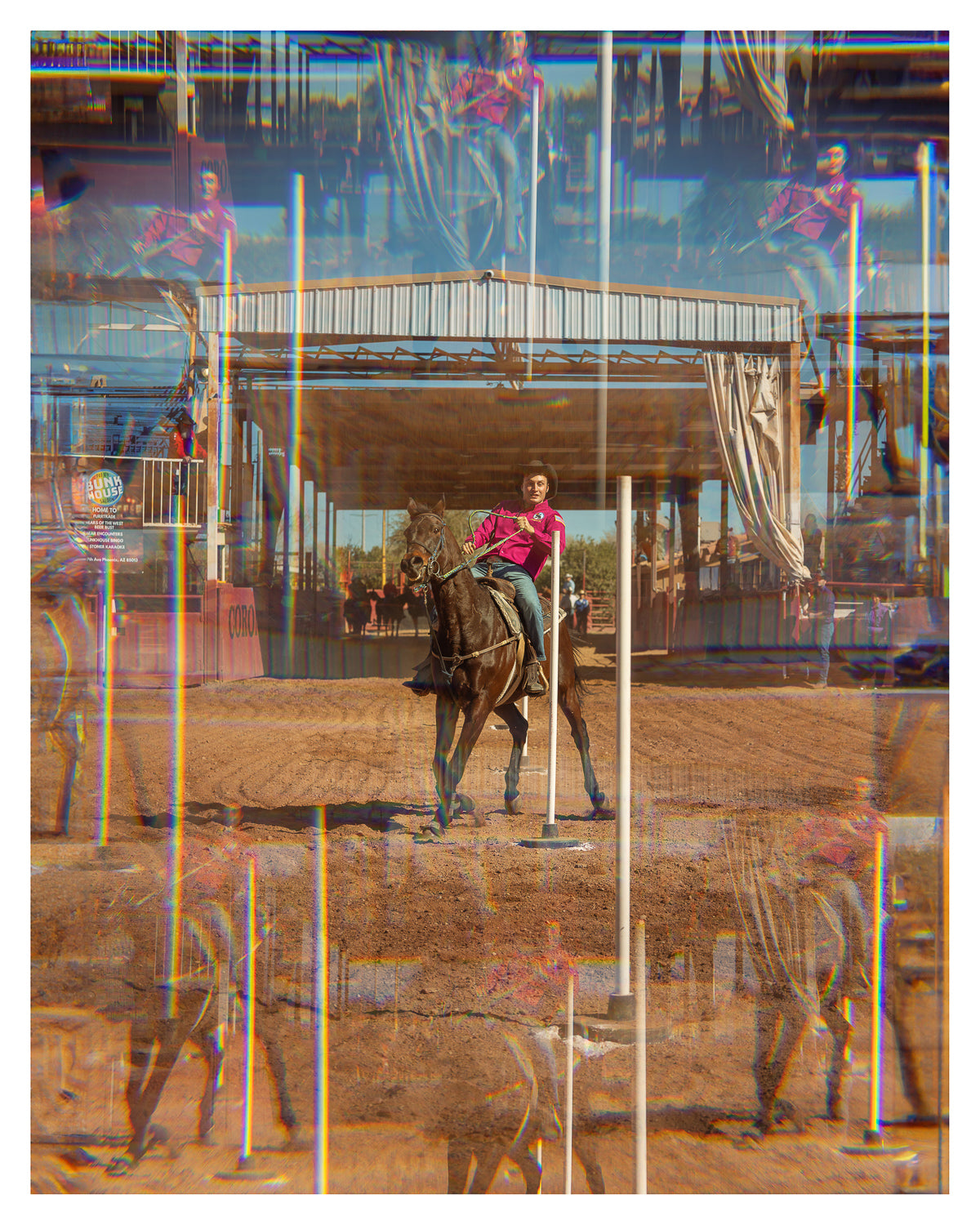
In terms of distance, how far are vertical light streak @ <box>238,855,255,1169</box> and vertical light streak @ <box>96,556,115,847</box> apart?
4.94ft

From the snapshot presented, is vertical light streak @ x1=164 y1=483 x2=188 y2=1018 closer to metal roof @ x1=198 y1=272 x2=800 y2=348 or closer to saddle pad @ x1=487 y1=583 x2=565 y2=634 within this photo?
saddle pad @ x1=487 y1=583 x2=565 y2=634

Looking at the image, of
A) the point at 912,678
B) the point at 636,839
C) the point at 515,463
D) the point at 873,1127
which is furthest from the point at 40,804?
the point at 515,463

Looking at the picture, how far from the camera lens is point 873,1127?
2291 mm

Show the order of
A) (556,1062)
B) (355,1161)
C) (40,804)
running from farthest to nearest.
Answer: (40,804) < (556,1062) < (355,1161)

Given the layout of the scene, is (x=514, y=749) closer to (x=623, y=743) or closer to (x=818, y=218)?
(x=623, y=743)

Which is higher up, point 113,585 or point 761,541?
point 761,541

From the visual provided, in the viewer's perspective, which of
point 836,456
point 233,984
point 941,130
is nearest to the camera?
point 233,984

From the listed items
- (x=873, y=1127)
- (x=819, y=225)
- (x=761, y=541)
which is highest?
(x=819, y=225)

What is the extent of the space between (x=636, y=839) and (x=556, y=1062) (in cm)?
244

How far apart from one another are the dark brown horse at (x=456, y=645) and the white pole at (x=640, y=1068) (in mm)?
1754

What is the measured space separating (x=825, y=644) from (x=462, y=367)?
6.92 meters

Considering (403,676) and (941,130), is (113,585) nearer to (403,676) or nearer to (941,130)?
(403,676)

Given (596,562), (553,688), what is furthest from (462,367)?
(596,562)

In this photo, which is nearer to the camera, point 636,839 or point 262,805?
point 636,839
